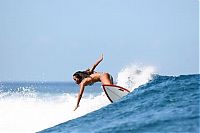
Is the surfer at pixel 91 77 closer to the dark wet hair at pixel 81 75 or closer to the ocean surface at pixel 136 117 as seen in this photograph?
the dark wet hair at pixel 81 75

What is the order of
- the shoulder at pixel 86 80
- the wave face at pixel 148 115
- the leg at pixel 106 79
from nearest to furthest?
the wave face at pixel 148 115 < the shoulder at pixel 86 80 < the leg at pixel 106 79

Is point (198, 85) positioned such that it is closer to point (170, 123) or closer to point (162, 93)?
point (162, 93)

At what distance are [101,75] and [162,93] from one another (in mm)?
2358

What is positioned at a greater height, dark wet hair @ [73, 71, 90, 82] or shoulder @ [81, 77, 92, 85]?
dark wet hair @ [73, 71, 90, 82]

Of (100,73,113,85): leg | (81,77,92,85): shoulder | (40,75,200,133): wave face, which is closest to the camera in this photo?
(40,75,200,133): wave face

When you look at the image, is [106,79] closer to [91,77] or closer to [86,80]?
[91,77]

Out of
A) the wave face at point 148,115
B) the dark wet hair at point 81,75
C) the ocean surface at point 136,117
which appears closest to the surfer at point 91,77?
the dark wet hair at point 81,75

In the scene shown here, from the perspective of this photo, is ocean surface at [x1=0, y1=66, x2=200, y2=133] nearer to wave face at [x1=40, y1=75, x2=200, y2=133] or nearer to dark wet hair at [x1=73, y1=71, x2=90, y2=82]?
wave face at [x1=40, y1=75, x2=200, y2=133]

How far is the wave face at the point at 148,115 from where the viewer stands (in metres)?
7.16

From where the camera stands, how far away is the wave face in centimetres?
716

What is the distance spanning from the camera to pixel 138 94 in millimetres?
11172

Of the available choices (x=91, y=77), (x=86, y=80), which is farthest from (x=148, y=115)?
(x=91, y=77)

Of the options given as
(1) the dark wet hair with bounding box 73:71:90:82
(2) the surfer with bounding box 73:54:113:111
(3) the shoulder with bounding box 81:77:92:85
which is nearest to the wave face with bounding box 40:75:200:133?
(2) the surfer with bounding box 73:54:113:111

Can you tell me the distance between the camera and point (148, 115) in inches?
320
